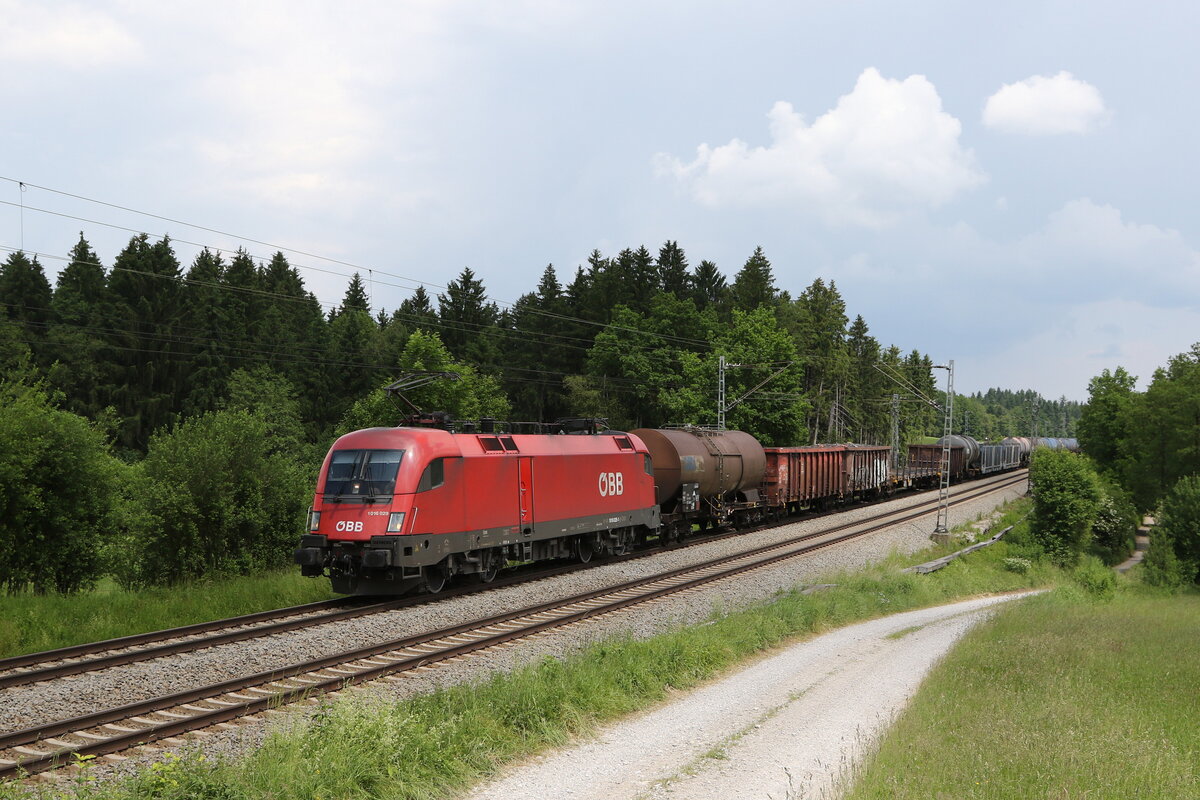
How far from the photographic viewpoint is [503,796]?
333 inches

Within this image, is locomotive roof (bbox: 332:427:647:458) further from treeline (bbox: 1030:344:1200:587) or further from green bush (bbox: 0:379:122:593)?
treeline (bbox: 1030:344:1200:587)

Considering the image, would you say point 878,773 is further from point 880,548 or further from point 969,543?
point 969,543

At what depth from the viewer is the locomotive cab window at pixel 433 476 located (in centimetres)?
1831

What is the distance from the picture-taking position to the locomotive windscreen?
1817cm

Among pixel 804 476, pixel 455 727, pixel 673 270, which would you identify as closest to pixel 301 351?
pixel 673 270

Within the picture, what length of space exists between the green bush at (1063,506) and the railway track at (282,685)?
26451 millimetres

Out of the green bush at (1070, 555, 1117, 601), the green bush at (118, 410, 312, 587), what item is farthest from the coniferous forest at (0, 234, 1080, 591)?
the green bush at (1070, 555, 1117, 601)

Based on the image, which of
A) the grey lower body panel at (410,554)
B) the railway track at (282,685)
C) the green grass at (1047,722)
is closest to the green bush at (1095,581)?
A: the green grass at (1047,722)

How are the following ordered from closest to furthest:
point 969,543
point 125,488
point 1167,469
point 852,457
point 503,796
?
1. point 503,796
2. point 125,488
3. point 969,543
4. point 852,457
5. point 1167,469

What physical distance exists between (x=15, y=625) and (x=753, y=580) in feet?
51.9

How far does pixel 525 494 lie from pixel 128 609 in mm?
8682

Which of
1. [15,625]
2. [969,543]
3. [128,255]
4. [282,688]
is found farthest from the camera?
[128,255]

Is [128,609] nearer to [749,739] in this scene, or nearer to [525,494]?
[525,494]

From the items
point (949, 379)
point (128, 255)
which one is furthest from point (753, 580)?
point (128, 255)
